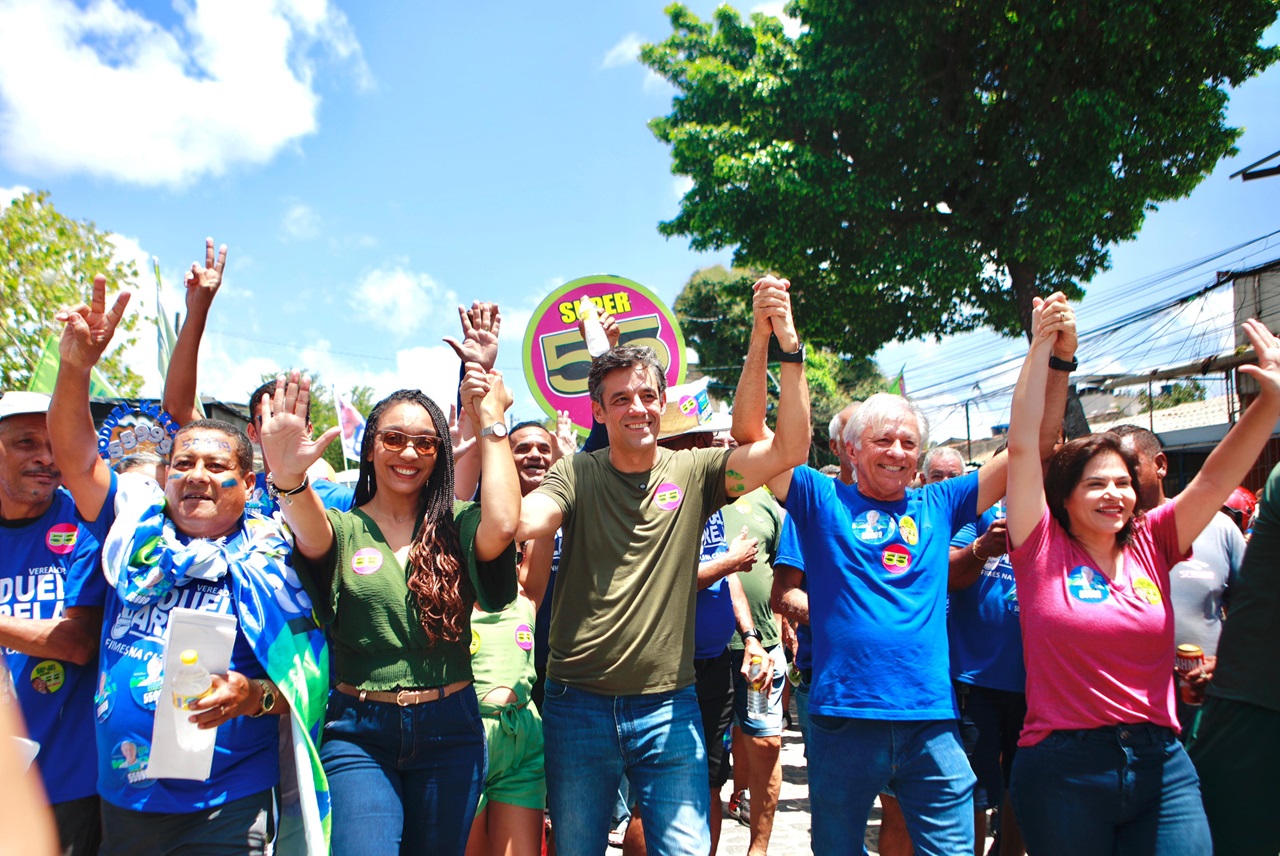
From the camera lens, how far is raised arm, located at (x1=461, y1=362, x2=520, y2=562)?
2705 millimetres

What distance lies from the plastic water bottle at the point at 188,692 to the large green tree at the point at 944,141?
1227 centimetres

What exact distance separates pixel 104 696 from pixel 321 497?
1.15m

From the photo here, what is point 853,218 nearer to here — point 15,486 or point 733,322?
point 15,486

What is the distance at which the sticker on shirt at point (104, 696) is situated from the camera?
243cm

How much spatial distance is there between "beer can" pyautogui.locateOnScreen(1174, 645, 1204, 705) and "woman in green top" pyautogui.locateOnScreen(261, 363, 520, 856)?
8.57ft

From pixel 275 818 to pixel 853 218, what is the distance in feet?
41.5

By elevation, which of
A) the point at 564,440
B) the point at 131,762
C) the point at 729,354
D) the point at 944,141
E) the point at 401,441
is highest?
the point at 729,354

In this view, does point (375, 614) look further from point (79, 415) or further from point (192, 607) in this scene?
point (79, 415)

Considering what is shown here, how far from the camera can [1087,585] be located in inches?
113

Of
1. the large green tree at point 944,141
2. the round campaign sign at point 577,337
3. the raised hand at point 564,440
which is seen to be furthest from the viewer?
the large green tree at point 944,141

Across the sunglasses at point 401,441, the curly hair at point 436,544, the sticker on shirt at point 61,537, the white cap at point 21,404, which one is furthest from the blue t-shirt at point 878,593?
the white cap at point 21,404

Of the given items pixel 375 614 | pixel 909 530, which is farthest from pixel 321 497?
pixel 909 530

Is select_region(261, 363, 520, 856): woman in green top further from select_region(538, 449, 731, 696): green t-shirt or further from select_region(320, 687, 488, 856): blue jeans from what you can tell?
select_region(538, 449, 731, 696): green t-shirt

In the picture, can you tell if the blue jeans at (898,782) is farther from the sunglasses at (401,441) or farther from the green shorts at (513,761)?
the sunglasses at (401,441)
